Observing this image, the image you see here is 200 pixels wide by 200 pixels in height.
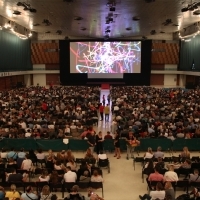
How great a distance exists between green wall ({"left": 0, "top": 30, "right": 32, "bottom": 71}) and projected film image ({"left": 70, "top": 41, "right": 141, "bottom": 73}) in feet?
25.5

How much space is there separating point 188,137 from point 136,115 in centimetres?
435

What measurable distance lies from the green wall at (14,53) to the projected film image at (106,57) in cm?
777

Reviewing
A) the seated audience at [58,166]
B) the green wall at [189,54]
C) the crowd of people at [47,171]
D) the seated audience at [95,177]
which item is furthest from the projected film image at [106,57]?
the seated audience at [95,177]

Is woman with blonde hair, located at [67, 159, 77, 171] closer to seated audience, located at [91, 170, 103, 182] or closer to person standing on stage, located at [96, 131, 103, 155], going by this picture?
seated audience, located at [91, 170, 103, 182]

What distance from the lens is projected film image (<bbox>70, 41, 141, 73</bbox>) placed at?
44781 millimetres

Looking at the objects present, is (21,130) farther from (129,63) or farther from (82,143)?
(129,63)

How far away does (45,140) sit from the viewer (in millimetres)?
13258

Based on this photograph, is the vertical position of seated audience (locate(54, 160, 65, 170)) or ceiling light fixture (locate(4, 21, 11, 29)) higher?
ceiling light fixture (locate(4, 21, 11, 29))

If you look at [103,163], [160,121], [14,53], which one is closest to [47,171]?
[103,163]

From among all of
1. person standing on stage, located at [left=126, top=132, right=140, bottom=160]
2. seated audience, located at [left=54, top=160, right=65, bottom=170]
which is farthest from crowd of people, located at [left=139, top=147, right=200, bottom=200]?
seated audience, located at [left=54, top=160, right=65, bottom=170]

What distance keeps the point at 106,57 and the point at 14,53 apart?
45.9 feet

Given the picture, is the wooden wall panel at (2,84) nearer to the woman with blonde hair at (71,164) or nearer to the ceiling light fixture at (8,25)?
the ceiling light fixture at (8,25)

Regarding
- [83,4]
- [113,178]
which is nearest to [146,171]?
[113,178]

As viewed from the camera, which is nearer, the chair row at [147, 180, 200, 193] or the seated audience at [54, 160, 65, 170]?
the chair row at [147, 180, 200, 193]
